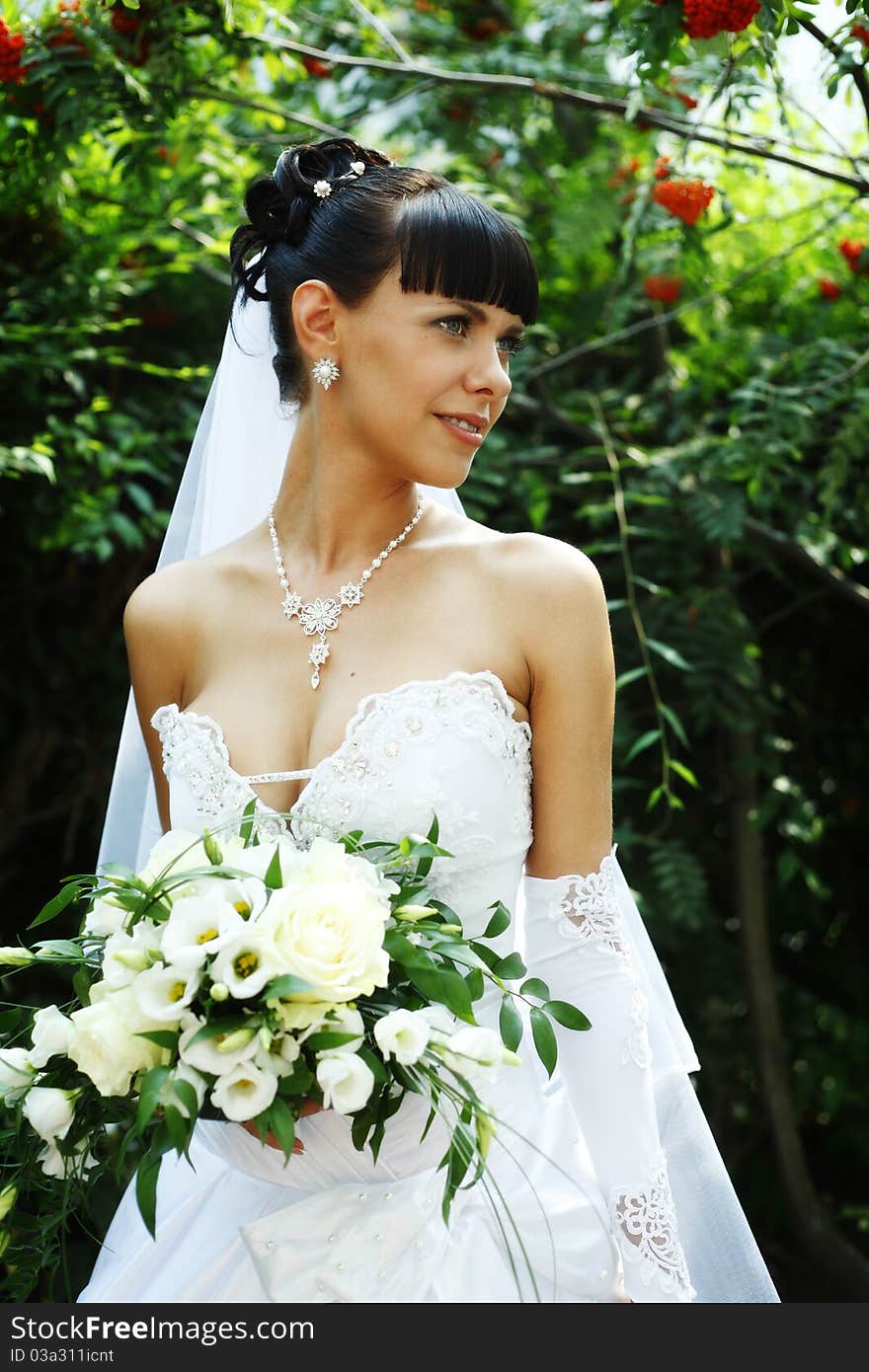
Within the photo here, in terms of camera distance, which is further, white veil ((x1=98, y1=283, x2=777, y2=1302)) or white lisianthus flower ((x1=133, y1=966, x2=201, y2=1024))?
white veil ((x1=98, y1=283, x2=777, y2=1302))

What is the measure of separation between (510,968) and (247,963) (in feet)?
1.22

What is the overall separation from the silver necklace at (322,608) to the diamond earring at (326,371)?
288 mm

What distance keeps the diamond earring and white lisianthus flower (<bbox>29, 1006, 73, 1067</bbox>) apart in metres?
1.15

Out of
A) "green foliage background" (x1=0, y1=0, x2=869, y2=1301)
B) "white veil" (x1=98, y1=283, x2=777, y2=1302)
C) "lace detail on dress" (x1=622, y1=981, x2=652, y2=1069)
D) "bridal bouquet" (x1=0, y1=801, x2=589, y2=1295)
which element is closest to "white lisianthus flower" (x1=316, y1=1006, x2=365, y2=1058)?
"bridal bouquet" (x1=0, y1=801, x2=589, y2=1295)

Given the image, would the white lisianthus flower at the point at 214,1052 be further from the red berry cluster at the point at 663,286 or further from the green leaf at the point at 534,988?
the red berry cluster at the point at 663,286

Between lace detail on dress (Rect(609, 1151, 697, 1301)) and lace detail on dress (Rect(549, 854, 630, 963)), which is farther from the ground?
lace detail on dress (Rect(549, 854, 630, 963))

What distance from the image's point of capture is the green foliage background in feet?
10.1

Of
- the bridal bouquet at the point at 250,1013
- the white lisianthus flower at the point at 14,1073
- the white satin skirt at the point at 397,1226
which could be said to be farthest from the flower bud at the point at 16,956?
the white satin skirt at the point at 397,1226

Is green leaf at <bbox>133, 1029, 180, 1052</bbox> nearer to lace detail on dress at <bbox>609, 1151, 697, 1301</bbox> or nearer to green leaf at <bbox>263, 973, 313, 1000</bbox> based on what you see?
green leaf at <bbox>263, 973, 313, 1000</bbox>

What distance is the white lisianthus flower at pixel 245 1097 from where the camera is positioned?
1.46m

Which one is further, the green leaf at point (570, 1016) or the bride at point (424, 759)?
the bride at point (424, 759)

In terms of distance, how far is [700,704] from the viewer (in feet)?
10.6

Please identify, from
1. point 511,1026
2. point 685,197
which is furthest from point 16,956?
point 685,197

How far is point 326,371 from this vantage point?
2.24 metres
